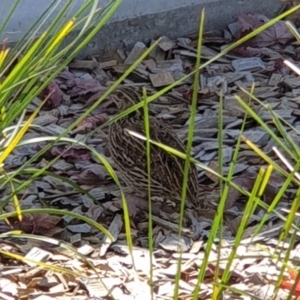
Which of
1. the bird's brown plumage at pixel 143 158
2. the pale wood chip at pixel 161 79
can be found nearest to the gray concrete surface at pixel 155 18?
the pale wood chip at pixel 161 79

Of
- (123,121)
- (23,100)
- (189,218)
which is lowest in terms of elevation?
(189,218)

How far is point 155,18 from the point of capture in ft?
15.6

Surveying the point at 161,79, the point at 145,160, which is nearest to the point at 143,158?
the point at 145,160

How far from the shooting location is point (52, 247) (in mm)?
3084

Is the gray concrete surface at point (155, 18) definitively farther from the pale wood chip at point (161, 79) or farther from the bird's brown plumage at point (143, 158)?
the bird's brown plumage at point (143, 158)

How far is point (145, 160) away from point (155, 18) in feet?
4.99

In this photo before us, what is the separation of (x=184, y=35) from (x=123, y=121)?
4.53 feet

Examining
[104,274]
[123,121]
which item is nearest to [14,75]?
Result: [104,274]

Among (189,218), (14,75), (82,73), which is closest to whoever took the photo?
(14,75)

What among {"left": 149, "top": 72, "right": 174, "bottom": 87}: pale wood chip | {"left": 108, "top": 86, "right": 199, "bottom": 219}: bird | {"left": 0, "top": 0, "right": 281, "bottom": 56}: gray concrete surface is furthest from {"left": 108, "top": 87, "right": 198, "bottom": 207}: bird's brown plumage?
{"left": 0, "top": 0, "right": 281, "bottom": 56}: gray concrete surface

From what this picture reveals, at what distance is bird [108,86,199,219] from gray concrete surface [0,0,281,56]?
0.85 meters

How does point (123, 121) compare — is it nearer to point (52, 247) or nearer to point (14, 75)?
point (52, 247)

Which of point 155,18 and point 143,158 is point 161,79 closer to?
point 155,18

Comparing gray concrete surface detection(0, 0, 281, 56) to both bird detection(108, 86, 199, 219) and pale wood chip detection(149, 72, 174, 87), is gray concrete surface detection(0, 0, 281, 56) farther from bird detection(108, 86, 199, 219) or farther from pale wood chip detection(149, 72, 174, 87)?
bird detection(108, 86, 199, 219)
